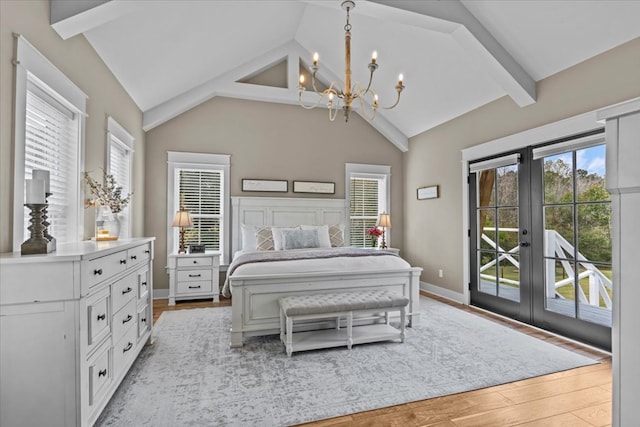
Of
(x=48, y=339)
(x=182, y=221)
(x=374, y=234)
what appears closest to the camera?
(x=48, y=339)

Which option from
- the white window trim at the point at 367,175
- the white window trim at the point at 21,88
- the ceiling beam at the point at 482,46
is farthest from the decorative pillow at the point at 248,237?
the ceiling beam at the point at 482,46

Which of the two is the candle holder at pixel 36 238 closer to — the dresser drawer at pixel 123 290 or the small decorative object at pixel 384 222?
the dresser drawer at pixel 123 290

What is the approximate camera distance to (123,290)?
7.48 ft

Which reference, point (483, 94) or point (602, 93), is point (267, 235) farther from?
point (602, 93)

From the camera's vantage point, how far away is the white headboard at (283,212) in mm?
5219

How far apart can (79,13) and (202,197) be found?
309cm

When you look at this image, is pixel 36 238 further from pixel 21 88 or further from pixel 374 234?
pixel 374 234

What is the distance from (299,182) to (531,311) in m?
3.66

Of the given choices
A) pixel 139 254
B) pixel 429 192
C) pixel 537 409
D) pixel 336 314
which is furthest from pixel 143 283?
pixel 429 192

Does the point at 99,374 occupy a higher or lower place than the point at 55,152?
lower

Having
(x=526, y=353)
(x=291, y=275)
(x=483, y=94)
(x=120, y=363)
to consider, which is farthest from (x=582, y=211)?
(x=120, y=363)

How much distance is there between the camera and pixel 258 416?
1992 mm

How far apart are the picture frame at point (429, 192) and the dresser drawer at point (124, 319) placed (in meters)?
4.36

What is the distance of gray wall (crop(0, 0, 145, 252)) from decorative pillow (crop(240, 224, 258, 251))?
1434mm
